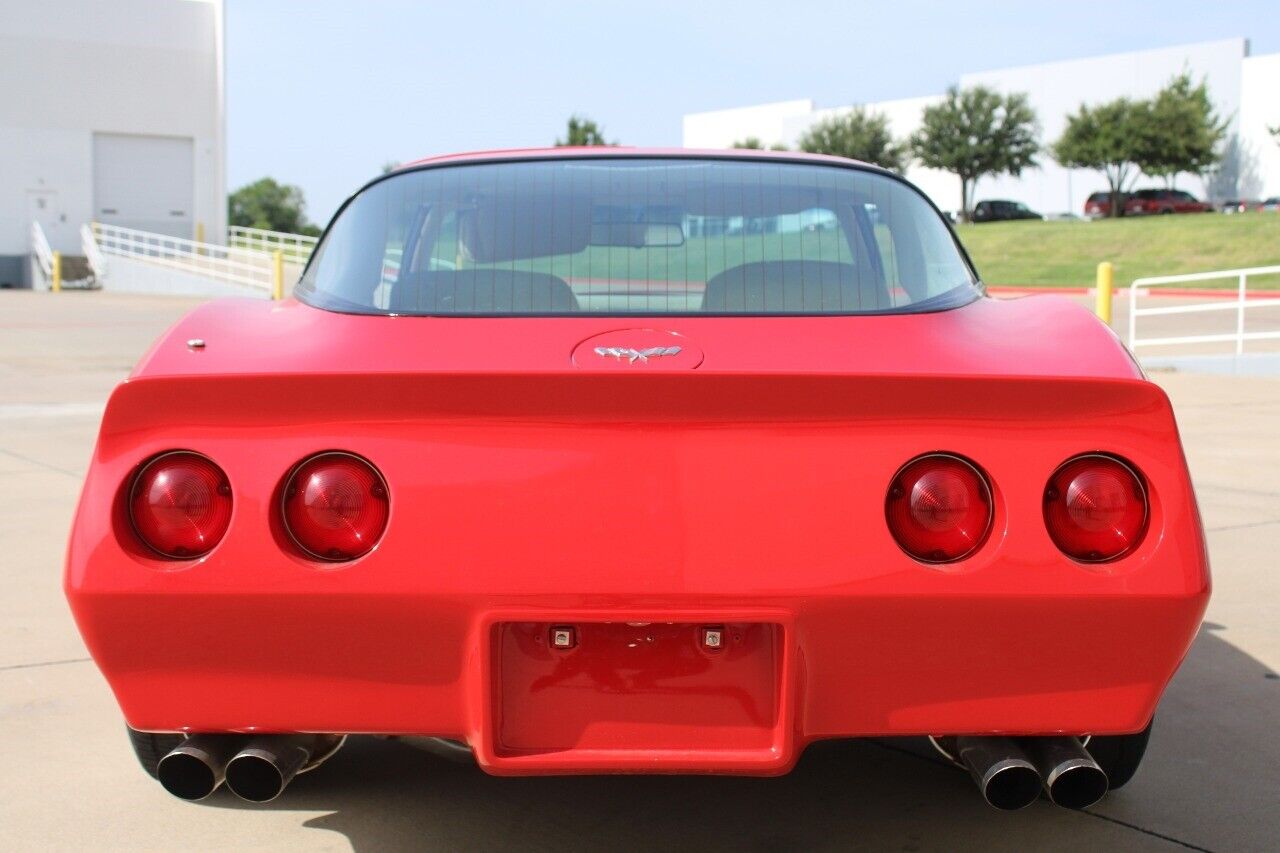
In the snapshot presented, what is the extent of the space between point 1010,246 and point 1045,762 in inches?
1636

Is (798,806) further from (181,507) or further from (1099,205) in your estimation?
(1099,205)

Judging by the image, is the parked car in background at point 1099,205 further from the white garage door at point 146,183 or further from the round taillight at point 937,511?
the round taillight at point 937,511

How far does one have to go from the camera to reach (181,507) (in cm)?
240

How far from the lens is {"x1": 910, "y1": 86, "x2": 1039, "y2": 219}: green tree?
194ft

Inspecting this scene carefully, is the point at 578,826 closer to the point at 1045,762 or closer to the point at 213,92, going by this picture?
the point at 1045,762

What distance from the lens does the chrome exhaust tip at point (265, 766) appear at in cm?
255

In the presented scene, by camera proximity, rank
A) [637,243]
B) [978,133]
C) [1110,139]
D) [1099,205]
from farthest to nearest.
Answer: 1. [978,133]
2. [1099,205]
3. [1110,139]
4. [637,243]

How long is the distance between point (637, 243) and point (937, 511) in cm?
100

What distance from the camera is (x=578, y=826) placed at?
3037 mm

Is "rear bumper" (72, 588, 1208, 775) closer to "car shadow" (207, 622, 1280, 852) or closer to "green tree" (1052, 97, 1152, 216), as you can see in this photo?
"car shadow" (207, 622, 1280, 852)

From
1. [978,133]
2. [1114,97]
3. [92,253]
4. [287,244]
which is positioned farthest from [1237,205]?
[92,253]

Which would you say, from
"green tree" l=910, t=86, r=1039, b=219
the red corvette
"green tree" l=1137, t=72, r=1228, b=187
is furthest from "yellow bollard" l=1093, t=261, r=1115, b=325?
"green tree" l=910, t=86, r=1039, b=219

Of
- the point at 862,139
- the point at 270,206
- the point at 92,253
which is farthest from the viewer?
the point at 270,206

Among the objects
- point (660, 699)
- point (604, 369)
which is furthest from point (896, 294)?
point (660, 699)
